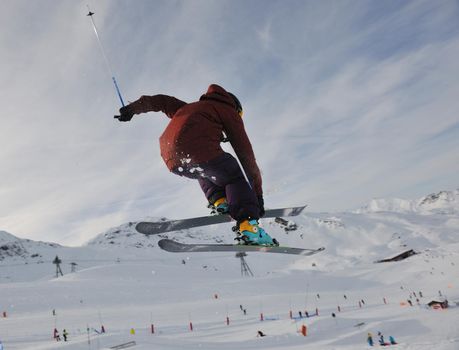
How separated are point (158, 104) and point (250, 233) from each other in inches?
74.1

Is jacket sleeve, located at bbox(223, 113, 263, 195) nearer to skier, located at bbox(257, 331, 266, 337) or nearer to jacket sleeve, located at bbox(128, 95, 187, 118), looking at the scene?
jacket sleeve, located at bbox(128, 95, 187, 118)

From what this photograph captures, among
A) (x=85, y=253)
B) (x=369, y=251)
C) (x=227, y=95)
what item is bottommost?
(x=369, y=251)

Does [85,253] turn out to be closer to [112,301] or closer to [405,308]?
[112,301]

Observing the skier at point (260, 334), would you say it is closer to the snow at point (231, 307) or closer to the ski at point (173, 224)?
the snow at point (231, 307)

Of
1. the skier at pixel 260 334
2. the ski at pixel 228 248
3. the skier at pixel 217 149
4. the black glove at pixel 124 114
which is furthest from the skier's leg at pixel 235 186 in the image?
the skier at pixel 260 334

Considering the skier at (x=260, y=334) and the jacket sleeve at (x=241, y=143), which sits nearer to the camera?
the jacket sleeve at (x=241, y=143)

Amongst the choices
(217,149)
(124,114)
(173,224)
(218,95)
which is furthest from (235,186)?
(173,224)

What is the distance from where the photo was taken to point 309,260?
342 ft

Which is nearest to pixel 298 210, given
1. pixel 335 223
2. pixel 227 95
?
pixel 227 95

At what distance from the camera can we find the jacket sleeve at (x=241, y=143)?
144 inches

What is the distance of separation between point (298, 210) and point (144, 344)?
14.1 meters

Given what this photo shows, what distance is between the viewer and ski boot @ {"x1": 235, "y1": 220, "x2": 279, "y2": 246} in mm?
3994

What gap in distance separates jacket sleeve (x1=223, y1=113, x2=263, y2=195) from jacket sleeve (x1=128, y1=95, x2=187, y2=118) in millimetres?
763

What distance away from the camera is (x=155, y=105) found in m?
4.12
